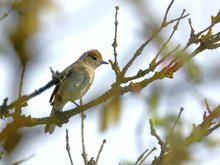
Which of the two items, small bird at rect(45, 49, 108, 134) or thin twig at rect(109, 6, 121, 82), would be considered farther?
small bird at rect(45, 49, 108, 134)

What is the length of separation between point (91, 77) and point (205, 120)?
13.9 feet

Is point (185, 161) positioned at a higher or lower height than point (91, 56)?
lower

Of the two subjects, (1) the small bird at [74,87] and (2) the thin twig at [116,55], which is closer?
(2) the thin twig at [116,55]

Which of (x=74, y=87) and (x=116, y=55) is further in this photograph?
(x=74, y=87)

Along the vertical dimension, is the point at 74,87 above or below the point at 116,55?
above

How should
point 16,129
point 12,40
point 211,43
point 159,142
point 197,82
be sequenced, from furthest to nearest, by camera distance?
point 211,43, point 159,142, point 197,82, point 16,129, point 12,40

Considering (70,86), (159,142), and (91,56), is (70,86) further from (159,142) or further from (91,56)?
(159,142)

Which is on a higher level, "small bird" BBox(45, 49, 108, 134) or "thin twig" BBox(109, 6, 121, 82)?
"small bird" BBox(45, 49, 108, 134)

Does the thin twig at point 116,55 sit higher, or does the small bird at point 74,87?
the small bird at point 74,87

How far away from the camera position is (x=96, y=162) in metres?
2.63

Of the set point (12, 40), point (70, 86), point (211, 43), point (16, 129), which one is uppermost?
point (70, 86)

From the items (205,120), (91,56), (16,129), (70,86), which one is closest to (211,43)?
(205,120)

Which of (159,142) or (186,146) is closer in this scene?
(186,146)

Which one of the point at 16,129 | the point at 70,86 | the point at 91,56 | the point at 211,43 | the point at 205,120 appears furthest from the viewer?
the point at 91,56
